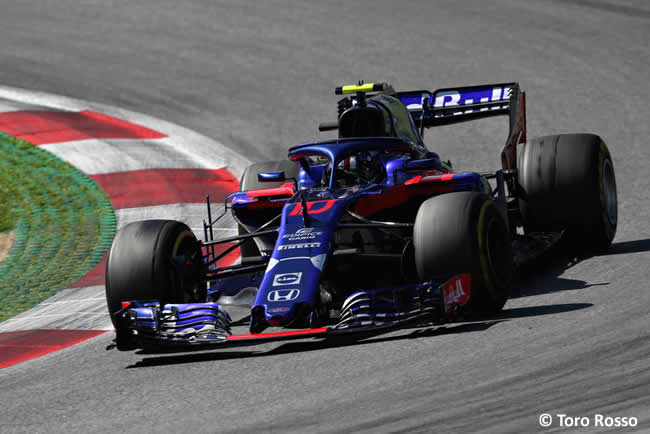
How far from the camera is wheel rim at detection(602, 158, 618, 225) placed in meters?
8.50

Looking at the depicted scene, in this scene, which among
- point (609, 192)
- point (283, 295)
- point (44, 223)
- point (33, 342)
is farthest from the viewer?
point (44, 223)

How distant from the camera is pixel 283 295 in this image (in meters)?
6.33

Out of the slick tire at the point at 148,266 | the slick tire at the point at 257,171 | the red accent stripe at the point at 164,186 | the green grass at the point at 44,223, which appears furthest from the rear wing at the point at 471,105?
the green grass at the point at 44,223

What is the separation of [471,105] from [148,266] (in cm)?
450

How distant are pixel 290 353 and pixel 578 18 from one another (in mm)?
13994

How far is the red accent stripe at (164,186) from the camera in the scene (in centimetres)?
1204

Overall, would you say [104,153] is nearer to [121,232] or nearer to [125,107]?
[125,107]

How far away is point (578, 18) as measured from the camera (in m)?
18.5

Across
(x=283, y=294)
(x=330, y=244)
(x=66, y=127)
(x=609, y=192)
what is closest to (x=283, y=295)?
(x=283, y=294)

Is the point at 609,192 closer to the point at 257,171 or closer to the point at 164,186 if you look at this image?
the point at 257,171

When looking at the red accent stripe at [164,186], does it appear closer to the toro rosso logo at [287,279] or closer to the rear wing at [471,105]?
the rear wing at [471,105]

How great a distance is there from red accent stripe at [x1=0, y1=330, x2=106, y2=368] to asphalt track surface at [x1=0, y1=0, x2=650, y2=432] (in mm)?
258

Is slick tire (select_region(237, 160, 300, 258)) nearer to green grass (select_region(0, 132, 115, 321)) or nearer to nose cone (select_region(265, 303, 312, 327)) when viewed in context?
green grass (select_region(0, 132, 115, 321))

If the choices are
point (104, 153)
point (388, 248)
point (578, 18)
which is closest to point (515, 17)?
point (578, 18)
